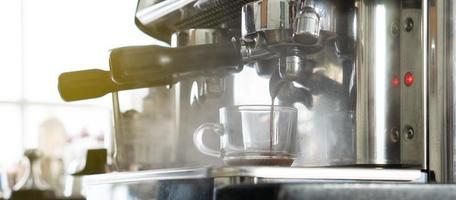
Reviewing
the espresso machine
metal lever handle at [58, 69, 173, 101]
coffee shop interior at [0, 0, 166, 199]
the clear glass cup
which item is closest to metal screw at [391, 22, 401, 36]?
the espresso machine

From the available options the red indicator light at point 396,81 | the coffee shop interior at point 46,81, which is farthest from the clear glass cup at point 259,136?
the coffee shop interior at point 46,81

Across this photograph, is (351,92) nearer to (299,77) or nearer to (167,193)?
(299,77)

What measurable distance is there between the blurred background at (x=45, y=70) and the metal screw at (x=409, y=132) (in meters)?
2.10

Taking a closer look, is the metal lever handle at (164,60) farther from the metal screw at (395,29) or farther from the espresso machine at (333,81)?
the metal screw at (395,29)

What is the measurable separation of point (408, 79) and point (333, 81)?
86 millimetres

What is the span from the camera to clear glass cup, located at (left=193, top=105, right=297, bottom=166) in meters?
0.80

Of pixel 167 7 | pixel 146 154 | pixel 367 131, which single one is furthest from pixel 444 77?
pixel 146 154

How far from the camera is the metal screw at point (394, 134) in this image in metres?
0.79

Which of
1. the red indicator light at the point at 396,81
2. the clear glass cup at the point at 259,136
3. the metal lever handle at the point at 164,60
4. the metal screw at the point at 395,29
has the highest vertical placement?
the metal screw at the point at 395,29

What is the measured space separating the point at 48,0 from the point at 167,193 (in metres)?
2.32

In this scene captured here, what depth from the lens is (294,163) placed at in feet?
2.90

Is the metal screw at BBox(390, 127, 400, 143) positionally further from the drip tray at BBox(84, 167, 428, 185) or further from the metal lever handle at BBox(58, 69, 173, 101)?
→ the metal lever handle at BBox(58, 69, 173, 101)

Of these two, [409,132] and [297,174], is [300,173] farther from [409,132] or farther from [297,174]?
[409,132]

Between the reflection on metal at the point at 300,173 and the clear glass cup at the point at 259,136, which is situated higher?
the clear glass cup at the point at 259,136
